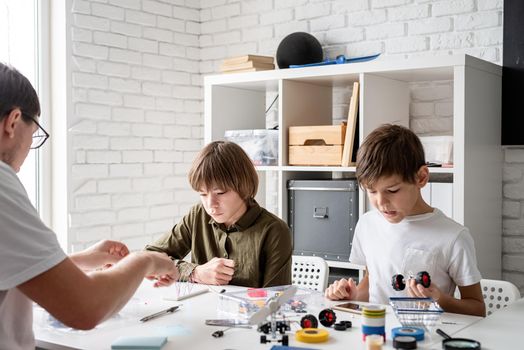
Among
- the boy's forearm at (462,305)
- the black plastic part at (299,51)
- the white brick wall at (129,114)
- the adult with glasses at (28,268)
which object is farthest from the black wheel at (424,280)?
the white brick wall at (129,114)

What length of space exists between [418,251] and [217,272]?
66 centimetres

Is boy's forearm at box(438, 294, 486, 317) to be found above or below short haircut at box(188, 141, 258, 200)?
below

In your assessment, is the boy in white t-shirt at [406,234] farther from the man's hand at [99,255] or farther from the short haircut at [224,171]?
the man's hand at [99,255]

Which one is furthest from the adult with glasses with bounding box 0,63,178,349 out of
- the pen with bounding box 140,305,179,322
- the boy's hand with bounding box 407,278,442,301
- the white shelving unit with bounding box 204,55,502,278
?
the white shelving unit with bounding box 204,55,502,278

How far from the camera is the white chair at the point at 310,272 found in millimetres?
2600

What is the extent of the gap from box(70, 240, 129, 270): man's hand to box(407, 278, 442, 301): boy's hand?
0.86 meters

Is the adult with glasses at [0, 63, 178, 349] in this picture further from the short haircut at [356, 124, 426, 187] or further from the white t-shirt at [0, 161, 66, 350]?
the short haircut at [356, 124, 426, 187]

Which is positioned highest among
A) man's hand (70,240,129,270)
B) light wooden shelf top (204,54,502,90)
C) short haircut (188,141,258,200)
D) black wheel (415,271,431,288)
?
light wooden shelf top (204,54,502,90)

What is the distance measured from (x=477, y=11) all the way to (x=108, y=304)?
2455mm

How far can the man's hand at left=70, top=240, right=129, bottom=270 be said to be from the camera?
195cm

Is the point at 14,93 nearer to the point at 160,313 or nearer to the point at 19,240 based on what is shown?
the point at 19,240

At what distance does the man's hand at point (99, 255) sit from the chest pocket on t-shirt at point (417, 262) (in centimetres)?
88

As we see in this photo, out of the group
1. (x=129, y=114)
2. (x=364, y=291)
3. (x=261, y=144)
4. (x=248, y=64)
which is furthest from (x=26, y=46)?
(x=364, y=291)

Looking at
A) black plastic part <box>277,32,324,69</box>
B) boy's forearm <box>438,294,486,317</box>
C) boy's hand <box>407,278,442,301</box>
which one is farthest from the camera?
black plastic part <box>277,32,324,69</box>
